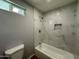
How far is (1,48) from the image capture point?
1196 mm

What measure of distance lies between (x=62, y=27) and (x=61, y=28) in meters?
0.05

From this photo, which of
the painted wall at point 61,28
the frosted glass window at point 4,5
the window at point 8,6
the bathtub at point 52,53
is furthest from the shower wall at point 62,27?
the frosted glass window at point 4,5

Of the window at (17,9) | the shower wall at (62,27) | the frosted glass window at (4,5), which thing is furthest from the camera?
the shower wall at (62,27)

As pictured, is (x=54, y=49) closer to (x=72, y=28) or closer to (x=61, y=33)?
(x=61, y=33)

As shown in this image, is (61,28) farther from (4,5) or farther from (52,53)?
(4,5)

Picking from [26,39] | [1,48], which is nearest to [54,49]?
[26,39]

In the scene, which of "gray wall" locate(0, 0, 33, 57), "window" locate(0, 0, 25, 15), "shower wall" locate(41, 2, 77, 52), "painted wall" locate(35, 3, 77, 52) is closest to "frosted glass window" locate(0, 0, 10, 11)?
"window" locate(0, 0, 25, 15)

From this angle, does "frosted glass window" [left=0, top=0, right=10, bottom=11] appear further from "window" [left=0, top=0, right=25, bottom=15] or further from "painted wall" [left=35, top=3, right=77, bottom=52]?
"painted wall" [left=35, top=3, right=77, bottom=52]

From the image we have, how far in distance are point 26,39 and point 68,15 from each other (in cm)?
174

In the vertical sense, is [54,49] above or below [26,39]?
below

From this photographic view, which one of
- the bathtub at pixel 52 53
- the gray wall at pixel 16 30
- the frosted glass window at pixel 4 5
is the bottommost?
the bathtub at pixel 52 53

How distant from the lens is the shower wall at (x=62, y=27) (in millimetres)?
1687

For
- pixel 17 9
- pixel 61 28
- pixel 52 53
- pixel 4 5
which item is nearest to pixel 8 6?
pixel 4 5

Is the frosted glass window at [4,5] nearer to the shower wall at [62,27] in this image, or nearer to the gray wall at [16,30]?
the gray wall at [16,30]
